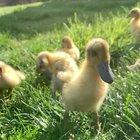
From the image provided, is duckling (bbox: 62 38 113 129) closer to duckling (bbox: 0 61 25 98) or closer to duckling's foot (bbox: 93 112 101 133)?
duckling's foot (bbox: 93 112 101 133)

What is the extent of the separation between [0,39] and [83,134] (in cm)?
435

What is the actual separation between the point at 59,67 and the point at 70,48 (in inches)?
33.8

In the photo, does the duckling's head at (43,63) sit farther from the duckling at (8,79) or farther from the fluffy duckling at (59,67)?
the duckling at (8,79)

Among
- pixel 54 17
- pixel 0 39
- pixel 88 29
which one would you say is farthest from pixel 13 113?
pixel 54 17

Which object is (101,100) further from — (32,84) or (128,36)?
(128,36)

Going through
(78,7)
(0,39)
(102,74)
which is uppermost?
(102,74)

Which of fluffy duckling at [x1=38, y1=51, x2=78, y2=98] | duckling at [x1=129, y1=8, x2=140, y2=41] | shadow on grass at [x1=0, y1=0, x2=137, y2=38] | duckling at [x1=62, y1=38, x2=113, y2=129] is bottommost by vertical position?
shadow on grass at [x1=0, y1=0, x2=137, y2=38]

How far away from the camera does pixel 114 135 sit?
4488 millimetres

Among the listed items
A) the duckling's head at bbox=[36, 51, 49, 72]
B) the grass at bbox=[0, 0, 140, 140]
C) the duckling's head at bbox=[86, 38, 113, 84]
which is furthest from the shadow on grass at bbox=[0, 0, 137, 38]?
the duckling's head at bbox=[86, 38, 113, 84]

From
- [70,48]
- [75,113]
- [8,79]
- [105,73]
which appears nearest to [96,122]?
[75,113]

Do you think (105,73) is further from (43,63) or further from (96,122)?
(43,63)

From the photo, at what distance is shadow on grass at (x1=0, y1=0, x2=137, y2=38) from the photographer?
11.0 metres

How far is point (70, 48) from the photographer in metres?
6.61

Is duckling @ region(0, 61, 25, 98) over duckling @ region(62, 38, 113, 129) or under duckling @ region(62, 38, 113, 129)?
under
